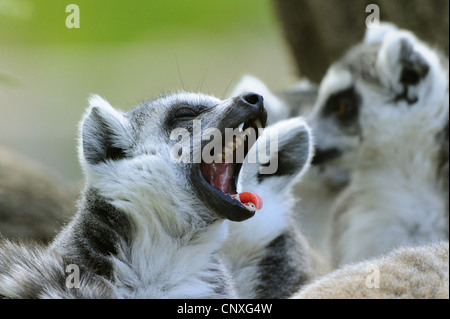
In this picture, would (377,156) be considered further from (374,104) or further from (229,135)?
(229,135)

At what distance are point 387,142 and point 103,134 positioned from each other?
2099 mm

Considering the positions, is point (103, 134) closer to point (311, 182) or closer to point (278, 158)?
point (278, 158)

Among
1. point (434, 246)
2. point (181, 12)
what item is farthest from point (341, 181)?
point (434, 246)

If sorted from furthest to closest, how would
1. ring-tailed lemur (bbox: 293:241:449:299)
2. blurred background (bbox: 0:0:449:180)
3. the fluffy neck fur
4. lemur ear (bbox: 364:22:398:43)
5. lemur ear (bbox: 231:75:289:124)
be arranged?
1. blurred background (bbox: 0:0:449:180)
2. lemur ear (bbox: 364:22:398:43)
3. lemur ear (bbox: 231:75:289:124)
4. the fluffy neck fur
5. ring-tailed lemur (bbox: 293:241:449:299)

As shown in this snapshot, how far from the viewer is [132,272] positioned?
2215 mm

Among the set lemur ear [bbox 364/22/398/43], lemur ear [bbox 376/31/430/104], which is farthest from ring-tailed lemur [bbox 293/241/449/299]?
lemur ear [bbox 364/22/398/43]

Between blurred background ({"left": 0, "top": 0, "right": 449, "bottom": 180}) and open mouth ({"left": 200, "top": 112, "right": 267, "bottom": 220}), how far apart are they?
6.79 feet

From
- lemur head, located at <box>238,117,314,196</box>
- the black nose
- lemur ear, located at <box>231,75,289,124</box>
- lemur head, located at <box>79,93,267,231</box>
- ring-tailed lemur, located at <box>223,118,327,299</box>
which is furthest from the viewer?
lemur ear, located at <box>231,75,289,124</box>

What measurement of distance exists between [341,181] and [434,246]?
2292 mm

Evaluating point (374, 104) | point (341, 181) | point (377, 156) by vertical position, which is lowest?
point (341, 181)

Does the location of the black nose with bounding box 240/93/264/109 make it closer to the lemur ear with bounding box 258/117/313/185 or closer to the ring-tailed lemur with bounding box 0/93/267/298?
the ring-tailed lemur with bounding box 0/93/267/298

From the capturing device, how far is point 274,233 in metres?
3.11

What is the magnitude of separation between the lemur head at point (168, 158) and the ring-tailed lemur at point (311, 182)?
1.93 meters

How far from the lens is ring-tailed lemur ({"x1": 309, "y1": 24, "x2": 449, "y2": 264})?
384cm
